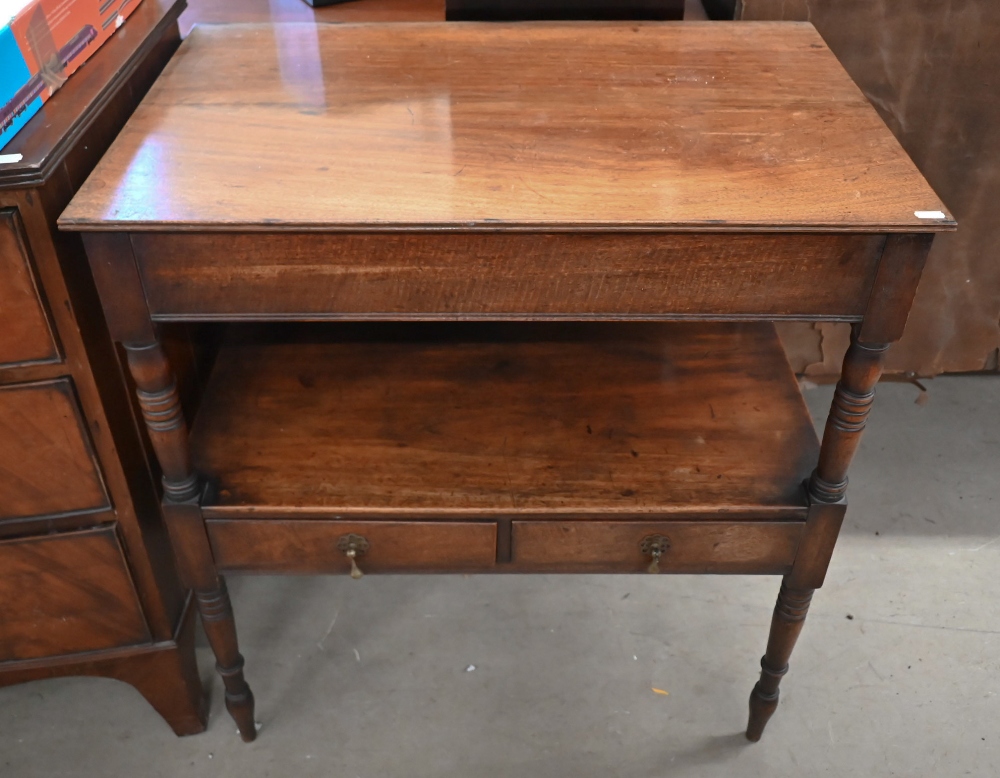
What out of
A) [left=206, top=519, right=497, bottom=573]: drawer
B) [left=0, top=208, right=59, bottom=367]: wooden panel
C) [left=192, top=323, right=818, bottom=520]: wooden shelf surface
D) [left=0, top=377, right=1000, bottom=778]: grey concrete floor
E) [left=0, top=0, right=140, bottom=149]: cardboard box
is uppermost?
[left=0, top=0, right=140, bottom=149]: cardboard box

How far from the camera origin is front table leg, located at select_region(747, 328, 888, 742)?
107 centimetres

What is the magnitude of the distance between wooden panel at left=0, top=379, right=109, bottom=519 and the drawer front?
0.17 feet

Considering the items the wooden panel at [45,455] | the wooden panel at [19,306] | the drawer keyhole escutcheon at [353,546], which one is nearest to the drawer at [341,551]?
the drawer keyhole escutcheon at [353,546]

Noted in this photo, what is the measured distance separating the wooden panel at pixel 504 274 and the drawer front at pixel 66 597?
435 mm

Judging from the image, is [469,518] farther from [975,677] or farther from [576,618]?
[975,677]

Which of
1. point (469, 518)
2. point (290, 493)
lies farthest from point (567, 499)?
point (290, 493)

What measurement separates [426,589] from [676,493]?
2.23 feet

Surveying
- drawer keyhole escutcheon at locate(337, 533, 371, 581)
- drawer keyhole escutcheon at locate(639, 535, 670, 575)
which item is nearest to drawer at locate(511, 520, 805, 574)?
drawer keyhole escutcheon at locate(639, 535, 670, 575)

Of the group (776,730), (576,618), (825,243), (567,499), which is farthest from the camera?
(576,618)

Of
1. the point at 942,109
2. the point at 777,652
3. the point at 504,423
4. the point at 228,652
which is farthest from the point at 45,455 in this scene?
the point at 942,109

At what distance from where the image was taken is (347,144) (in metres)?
1.06

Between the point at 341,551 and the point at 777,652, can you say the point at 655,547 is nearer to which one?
the point at 777,652

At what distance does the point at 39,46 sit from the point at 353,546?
67cm

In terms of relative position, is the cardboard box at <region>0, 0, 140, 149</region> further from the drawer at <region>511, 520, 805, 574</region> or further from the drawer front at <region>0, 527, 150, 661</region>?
the drawer at <region>511, 520, 805, 574</region>
